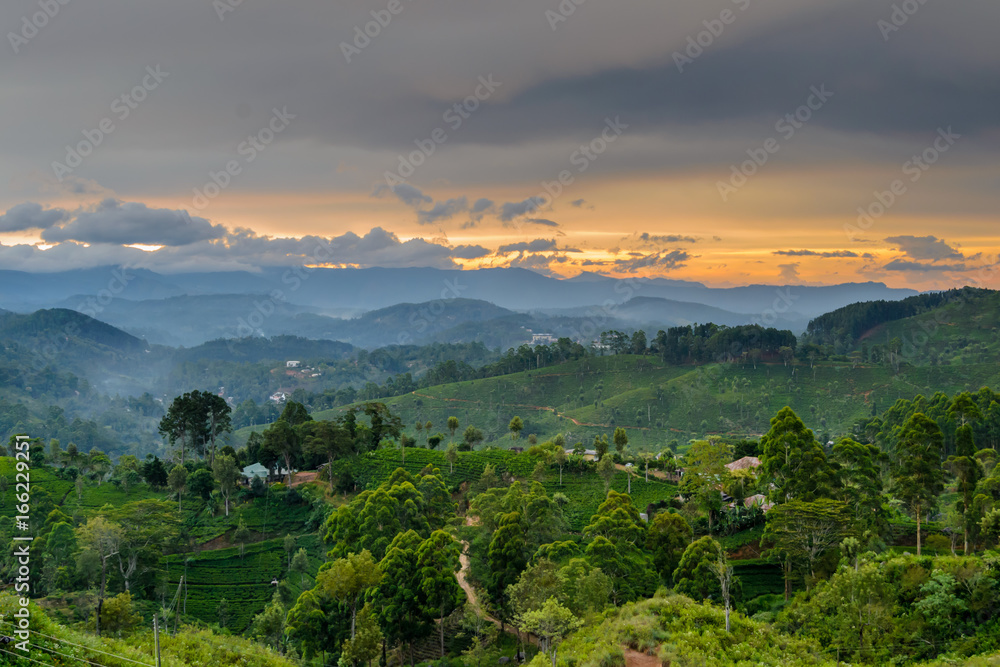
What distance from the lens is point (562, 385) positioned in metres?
89.9

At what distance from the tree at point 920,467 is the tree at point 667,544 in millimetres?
7388

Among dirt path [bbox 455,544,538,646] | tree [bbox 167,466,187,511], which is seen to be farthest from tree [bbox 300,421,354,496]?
dirt path [bbox 455,544,538,646]

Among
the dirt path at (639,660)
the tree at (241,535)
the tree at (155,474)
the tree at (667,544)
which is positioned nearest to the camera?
the dirt path at (639,660)

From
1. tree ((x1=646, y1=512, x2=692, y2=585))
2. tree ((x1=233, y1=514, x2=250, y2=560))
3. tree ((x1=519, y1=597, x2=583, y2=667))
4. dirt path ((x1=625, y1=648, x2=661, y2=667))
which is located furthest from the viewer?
tree ((x1=233, y1=514, x2=250, y2=560))

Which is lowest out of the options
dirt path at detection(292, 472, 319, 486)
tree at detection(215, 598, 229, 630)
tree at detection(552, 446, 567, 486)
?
tree at detection(215, 598, 229, 630)

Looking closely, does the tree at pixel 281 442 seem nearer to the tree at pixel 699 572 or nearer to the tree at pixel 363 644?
the tree at pixel 363 644

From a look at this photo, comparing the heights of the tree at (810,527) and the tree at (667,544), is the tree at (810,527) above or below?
above

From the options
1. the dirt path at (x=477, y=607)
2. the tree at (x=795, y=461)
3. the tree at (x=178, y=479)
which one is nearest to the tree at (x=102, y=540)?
the tree at (x=178, y=479)

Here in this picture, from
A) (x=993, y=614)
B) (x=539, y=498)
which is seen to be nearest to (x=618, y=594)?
(x=539, y=498)

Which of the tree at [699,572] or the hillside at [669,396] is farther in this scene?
the hillside at [669,396]

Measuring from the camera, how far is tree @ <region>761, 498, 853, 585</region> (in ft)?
60.7

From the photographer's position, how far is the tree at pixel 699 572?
746 inches

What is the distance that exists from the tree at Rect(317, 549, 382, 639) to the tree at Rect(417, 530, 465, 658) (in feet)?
4.98

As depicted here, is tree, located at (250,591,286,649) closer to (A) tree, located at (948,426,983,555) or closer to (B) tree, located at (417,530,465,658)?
(B) tree, located at (417,530,465,658)
